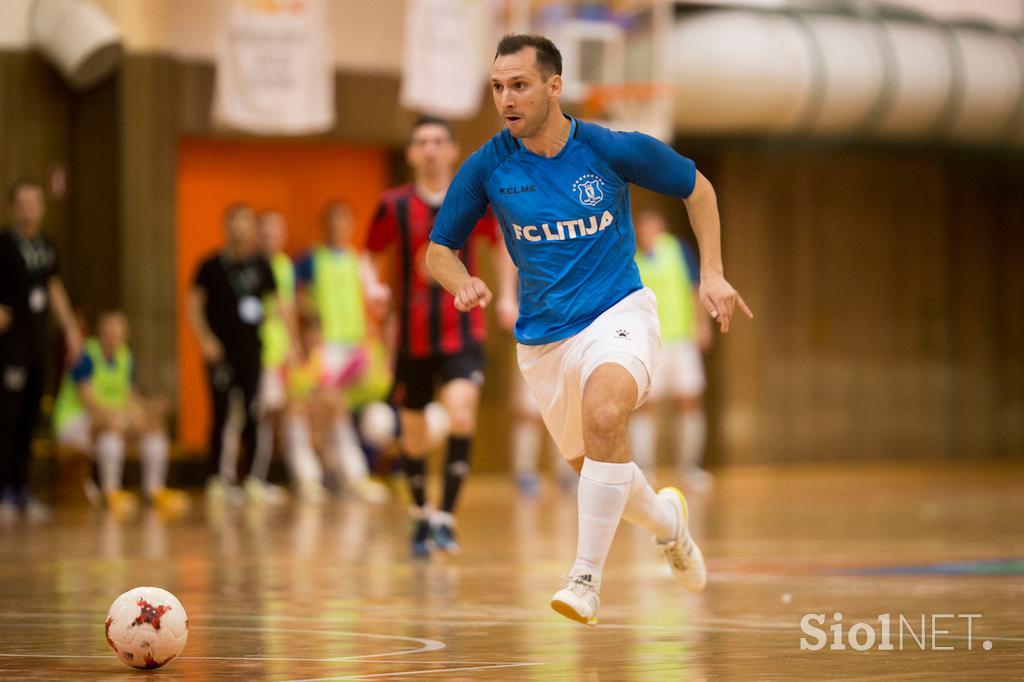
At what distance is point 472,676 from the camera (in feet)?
16.7

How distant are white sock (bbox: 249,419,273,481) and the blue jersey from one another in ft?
26.6

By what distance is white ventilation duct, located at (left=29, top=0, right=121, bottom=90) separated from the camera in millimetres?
14484

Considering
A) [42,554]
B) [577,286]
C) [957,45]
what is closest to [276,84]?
[42,554]

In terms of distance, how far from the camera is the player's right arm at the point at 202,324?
13.6 meters

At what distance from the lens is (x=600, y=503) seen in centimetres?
574

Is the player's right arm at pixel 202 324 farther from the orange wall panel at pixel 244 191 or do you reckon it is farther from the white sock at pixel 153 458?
the orange wall panel at pixel 244 191

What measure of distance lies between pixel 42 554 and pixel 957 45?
40.4ft

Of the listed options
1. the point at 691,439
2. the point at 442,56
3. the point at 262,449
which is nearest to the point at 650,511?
the point at 262,449

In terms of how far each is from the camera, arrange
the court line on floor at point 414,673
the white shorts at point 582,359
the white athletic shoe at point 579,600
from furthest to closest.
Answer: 1. the white shorts at point 582,359
2. the white athletic shoe at point 579,600
3. the court line on floor at point 414,673

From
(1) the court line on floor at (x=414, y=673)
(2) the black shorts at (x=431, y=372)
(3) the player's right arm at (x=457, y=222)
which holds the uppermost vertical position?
(3) the player's right arm at (x=457, y=222)

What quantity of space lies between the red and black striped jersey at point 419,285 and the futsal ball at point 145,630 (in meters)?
4.09

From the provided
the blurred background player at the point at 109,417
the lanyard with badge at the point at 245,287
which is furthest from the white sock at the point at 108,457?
the lanyard with badge at the point at 245,287

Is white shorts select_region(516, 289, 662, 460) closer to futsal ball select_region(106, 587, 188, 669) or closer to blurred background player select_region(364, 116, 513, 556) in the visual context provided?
futsal ball select_region(106, 587, 188, 669)

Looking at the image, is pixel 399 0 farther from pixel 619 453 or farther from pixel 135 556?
pixel 619 453
